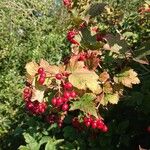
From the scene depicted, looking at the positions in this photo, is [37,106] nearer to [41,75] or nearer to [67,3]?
[41,75]

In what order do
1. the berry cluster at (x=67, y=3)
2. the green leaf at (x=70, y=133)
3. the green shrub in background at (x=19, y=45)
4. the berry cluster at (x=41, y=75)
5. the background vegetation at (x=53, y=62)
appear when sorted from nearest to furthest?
the berry cluster at (x=41, y=75) < the background vegetation at (x=53, y=62) < the green leaf at (x=70, y=133) < the berry cluster at (x=67, y=3) < the green shrub in background at (x=19, y=45)

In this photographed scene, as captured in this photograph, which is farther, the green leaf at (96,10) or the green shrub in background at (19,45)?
the green shrub in background at (19,45)

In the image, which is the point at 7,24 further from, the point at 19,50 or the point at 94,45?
the point at 94,45

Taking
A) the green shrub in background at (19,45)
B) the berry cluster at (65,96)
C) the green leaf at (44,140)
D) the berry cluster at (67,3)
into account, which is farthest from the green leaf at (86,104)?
the green shrub in background at (19,45)

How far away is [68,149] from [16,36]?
4.53 metres

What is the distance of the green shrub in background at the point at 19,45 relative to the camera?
5863 mm

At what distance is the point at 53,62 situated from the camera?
263 inches

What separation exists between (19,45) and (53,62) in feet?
3.18

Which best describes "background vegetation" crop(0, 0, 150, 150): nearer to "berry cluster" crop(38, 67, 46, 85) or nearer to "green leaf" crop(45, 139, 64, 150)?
"green leaf" crop(45, 139, 64, 150)

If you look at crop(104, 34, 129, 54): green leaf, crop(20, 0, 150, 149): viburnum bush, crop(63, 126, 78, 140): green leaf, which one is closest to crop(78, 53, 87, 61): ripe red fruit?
crop(20, 0, 150, 149): viburnum bush

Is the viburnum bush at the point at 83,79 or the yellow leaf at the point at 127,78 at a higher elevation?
the viburnum bush at the point at 83,79

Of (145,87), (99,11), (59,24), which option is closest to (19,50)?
(59,24)

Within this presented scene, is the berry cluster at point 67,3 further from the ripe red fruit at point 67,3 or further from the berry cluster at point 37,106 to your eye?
the berry cluster at point 37,106

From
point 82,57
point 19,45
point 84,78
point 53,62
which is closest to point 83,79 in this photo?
point 84,78
